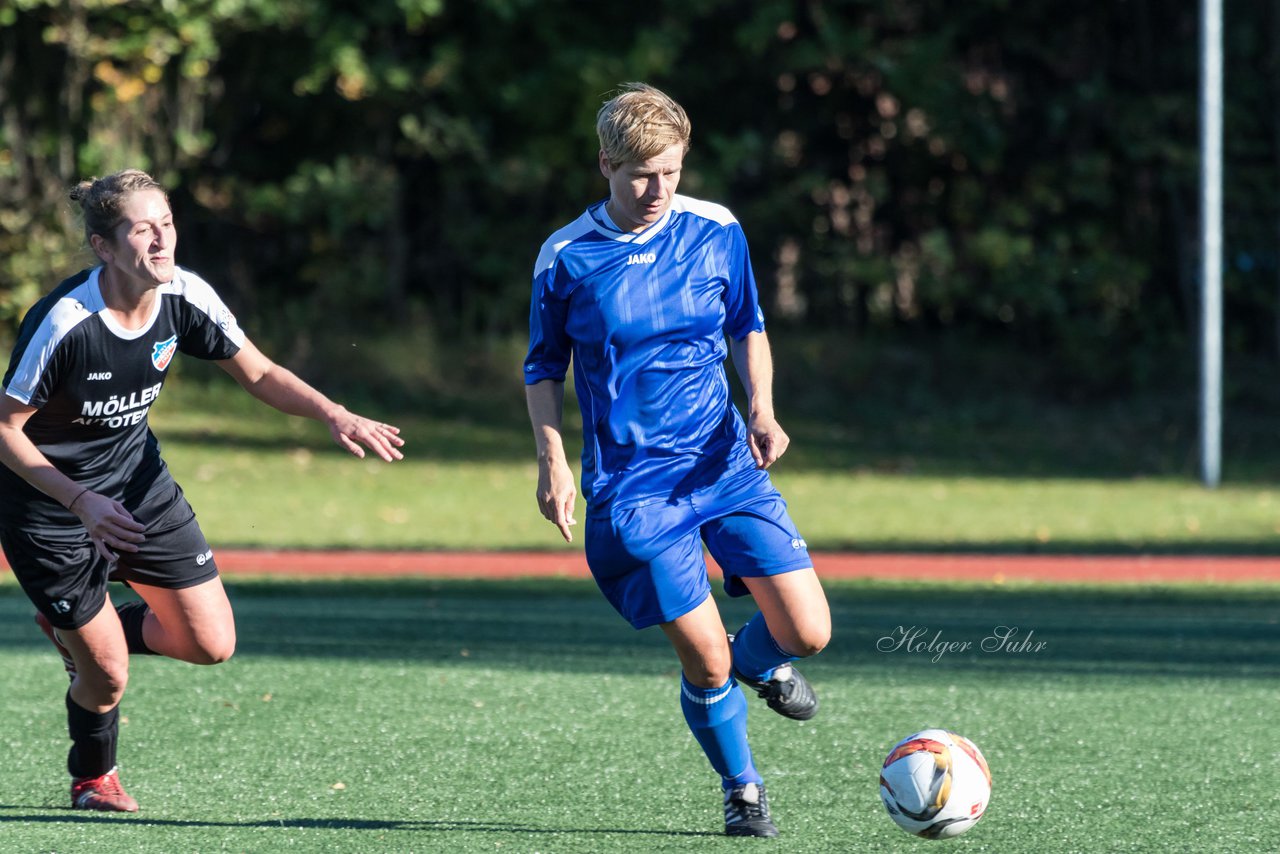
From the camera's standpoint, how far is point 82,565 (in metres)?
4.63

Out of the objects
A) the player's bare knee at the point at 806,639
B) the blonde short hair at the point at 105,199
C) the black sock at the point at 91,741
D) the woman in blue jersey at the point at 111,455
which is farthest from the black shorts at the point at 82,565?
the player's bare knee at the point at 806,639

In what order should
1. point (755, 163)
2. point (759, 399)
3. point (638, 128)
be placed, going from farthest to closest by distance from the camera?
point (755, 163)
point (759, 399)
point (638, 128)

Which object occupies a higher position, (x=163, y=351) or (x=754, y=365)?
(x=163, y=351)

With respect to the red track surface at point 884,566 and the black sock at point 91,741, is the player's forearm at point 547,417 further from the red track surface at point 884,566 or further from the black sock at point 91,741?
the red track surface at point 884,566

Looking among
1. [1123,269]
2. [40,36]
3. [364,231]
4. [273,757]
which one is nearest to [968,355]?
[1123,269]

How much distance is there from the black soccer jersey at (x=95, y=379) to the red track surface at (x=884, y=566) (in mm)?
6313

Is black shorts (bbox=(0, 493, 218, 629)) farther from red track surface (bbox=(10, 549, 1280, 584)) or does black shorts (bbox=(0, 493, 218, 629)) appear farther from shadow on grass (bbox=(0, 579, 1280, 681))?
red track surface (bbox=(10, 549, 1280, 584))

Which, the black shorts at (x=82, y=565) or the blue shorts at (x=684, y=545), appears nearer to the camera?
the blue shorts at (x=684, y=545)

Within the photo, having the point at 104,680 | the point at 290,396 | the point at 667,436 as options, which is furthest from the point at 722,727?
the point at 104,680

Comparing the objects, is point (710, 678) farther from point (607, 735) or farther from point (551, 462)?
point (607, 735)

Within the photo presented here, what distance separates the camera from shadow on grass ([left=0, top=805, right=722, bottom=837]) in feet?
14.8

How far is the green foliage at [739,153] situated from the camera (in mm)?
19172

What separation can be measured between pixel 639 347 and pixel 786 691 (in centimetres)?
107

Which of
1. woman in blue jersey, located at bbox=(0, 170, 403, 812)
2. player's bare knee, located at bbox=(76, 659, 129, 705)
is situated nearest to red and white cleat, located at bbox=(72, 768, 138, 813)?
woman in blue jersey, located at bbox=(0, 170, 403, 812)
